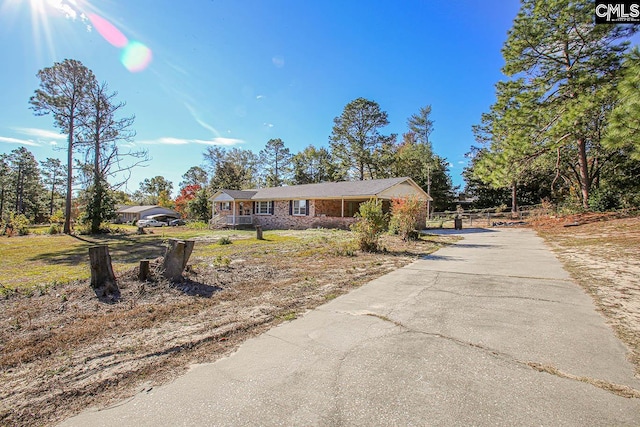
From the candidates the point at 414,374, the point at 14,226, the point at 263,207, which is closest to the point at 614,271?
the point at 414,374

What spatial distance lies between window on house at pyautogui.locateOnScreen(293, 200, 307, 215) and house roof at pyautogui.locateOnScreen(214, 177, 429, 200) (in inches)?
22.9

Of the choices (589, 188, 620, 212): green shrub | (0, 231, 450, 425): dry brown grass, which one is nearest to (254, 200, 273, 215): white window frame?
(0, 231, 450, 425): dry brown grass

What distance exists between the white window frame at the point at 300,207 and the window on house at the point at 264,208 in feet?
9.59

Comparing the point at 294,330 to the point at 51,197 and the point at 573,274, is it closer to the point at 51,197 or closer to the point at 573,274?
the point at 573,274

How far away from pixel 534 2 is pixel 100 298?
23568 mm

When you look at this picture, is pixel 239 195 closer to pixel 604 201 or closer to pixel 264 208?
pixel 264 208

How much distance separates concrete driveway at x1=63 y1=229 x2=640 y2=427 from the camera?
6.60 feet

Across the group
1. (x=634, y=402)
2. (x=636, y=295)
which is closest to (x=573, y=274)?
(x=636, y=295)

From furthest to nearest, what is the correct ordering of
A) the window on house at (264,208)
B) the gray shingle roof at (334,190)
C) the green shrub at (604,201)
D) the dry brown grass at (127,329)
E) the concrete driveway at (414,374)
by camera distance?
the window on house at (264,208) → the gray shingle roof at (334,190) → the green shrub at (604,201) → the dry brown grass at (127,329) → the concrete driveway at (414,374)

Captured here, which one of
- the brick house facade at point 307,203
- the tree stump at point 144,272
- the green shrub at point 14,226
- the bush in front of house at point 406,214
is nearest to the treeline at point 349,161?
the brick house facade at point 307,203

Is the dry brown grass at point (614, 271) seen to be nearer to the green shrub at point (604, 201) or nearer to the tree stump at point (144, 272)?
the green shrub at point (604, 201)

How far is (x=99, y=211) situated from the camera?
2122 cm

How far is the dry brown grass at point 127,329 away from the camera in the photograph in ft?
7.76

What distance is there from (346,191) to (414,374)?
18.9 metres
